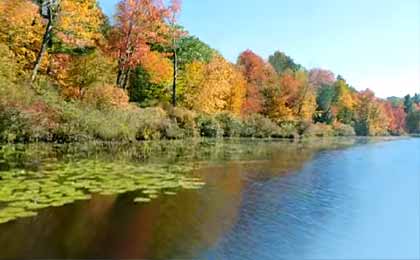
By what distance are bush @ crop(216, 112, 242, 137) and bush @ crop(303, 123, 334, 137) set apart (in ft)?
40.8

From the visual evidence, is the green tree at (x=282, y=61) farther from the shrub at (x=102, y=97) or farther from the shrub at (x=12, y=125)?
the shrub at (x=12, y=125)

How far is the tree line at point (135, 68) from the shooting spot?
2258cm

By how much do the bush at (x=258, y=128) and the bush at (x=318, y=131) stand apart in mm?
6904

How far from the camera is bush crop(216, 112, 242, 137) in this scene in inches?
A: 1427

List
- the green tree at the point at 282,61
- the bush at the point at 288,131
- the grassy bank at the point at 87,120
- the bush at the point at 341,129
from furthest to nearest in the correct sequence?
the green tree at the point at 282,61, the bush at the point at 341,129, the bush at the point at 288,131, the grassy bank at the point at 87,120

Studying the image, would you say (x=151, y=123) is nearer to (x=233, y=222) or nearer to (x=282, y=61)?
(x=233, y=222)

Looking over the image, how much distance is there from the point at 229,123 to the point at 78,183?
2657cm

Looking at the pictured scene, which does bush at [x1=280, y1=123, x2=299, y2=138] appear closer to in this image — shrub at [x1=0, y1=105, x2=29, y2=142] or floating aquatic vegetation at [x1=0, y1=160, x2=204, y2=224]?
shrub at [x1=0, y1=105, x2=29, y2=142]

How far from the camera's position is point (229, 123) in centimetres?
3656

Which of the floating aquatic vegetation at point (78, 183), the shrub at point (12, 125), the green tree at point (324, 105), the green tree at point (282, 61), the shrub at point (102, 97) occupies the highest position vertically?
the green tree at point (282, 61)

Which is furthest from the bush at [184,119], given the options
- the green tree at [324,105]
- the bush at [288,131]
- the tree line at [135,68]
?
the green tree at [324,105]

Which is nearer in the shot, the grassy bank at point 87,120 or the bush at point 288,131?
the grassy bank at point 87,120

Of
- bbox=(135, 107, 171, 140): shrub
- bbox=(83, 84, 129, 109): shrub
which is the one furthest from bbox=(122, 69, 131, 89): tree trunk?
bbox=(83, 84, 129, 109): shrub

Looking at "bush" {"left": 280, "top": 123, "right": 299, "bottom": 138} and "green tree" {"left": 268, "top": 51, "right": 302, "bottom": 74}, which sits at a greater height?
"green tree" {"left": 268, "top": 51, "right": 302, "bottom": 74}
